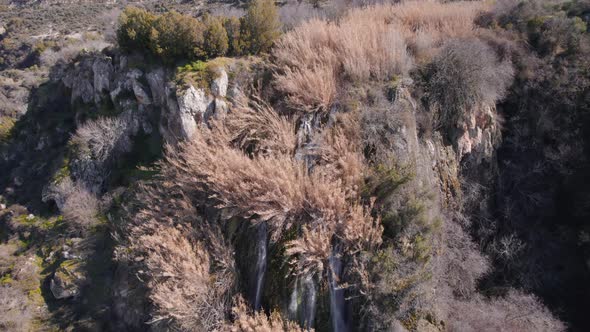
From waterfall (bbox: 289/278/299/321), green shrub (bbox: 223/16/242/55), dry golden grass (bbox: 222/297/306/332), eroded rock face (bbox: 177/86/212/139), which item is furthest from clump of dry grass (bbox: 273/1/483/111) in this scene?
dry golden grass (bbox: 222/297/306/332)

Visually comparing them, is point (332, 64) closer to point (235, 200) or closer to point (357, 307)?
point (235, 200)

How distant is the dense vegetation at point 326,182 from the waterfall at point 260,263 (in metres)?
0.07

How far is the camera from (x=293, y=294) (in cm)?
674

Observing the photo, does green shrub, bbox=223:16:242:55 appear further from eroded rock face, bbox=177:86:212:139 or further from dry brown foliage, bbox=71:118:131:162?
dry brown foliage, bbox=71:118:131:162

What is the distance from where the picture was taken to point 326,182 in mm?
6668

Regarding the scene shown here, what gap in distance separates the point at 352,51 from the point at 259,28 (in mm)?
4900

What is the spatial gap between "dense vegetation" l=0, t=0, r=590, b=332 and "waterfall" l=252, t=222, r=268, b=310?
0.07 m

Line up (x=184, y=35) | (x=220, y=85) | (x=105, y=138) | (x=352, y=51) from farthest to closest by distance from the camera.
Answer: (x=105, y=138) → (x=184, y=35) → (x=220, y=85) → (x=352, y=51)

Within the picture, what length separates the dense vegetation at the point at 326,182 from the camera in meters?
6.66

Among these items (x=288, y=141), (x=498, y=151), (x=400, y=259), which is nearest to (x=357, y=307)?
(x=400, y=259)

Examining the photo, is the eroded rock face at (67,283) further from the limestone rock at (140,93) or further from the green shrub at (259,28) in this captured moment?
the green shrub at (259,28)

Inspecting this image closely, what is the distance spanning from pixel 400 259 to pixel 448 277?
2.59 m

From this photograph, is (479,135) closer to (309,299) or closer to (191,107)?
(309,299)

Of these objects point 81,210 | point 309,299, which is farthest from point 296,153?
point 81,210
